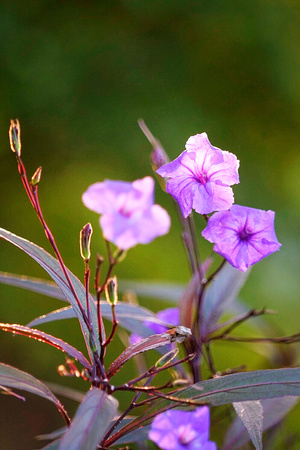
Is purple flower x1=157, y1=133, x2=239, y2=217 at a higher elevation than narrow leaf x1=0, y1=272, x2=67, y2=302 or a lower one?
higher

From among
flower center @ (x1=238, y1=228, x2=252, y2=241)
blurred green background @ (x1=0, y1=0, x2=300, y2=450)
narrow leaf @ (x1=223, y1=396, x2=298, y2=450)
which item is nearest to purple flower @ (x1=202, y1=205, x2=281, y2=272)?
flower center @ (x1=238, y1=228, x2=252, y2=241)

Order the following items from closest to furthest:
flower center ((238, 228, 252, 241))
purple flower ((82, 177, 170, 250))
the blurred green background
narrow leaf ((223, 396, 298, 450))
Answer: purple flower ((82, 177, 170, 250)), flower center ((238, 228, 252, 241)), narrow leaf ((223, 396, 298, 450)), the blurred green background

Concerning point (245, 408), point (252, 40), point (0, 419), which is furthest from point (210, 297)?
point (252, 40)

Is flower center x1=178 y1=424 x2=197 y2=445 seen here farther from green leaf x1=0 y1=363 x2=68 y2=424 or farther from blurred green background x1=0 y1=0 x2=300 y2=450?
blurred green background x1=0 y1=0 x2=300 y2=450

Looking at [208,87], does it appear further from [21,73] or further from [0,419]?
[0,419]

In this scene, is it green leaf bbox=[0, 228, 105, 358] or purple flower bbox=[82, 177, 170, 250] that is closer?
purple flower bbox=[82, 177, 170, 250]

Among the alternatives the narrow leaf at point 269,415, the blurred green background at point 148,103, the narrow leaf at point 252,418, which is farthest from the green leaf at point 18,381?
the blurred green background at point 148,103

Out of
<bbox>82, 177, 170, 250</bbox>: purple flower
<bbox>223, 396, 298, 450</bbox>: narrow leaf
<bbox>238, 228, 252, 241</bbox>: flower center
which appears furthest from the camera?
<bbox>223, 396, 298, 450</bbox>: narrow leaf
